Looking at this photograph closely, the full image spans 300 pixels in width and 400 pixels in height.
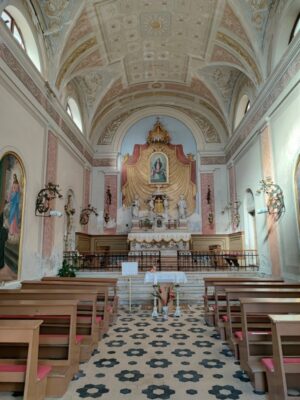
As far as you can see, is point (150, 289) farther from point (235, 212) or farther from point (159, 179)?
point (159, 179)

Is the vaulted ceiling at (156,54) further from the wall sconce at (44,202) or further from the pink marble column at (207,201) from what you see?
the wall sconce at (44,202)

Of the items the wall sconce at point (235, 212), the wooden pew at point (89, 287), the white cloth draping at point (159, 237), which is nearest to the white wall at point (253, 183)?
the wall sconce at point (235, 212)

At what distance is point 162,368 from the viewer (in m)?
3.82

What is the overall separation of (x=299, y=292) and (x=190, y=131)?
12569mm

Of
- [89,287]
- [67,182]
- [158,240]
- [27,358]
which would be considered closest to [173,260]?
[158,240]

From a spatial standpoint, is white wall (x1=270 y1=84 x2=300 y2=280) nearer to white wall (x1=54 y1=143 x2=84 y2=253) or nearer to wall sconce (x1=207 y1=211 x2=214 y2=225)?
wall sconce (x1=207 y1=211 x2=214 y2=225)

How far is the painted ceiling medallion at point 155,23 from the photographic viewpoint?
9.73 meters

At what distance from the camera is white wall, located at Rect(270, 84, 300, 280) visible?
717 centimetres

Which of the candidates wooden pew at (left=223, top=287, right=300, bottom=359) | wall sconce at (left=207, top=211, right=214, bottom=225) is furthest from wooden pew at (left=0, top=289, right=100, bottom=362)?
wall sconce at (left=207, top=211, right=214, bottom=225)

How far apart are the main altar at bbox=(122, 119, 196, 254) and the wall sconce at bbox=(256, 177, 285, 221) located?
544cm

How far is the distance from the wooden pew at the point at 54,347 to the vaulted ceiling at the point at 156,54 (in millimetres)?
8051

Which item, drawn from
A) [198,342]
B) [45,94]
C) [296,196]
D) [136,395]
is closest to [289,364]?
[136,395]

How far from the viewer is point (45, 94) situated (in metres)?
8.99

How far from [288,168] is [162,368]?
6039 mm
